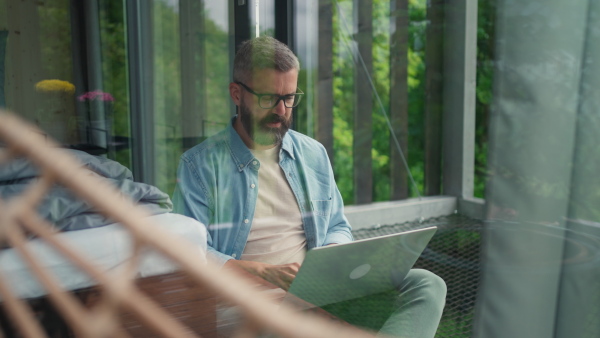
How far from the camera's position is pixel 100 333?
0.92 ft

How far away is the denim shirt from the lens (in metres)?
1.31

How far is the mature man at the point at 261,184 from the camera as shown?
4.32 feet

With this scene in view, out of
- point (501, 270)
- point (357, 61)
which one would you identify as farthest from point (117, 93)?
point (501, 270)

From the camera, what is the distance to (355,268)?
0.93 metres

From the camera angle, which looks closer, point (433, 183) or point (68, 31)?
point (433, 183)

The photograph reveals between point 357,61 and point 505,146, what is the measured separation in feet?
3.65

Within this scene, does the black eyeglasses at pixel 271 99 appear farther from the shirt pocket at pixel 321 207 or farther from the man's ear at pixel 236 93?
the shirt pocket at pixel 321 207

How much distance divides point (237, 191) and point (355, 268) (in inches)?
19.5

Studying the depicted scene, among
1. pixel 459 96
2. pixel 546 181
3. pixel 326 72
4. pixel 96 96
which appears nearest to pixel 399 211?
pixel 326 72

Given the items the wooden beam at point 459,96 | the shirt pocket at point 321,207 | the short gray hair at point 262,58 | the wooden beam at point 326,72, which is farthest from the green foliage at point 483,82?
the wooden beam at point 326,72

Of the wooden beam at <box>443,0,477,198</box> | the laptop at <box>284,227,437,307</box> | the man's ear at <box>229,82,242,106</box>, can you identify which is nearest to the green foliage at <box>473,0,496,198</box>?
the wooden beam at <box>443,0,477,198</box>

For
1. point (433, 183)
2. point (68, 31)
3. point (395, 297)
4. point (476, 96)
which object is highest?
point (68, 31)

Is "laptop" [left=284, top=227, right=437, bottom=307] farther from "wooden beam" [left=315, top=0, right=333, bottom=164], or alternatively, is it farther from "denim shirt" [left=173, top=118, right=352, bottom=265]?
"wooden beam" [left=315, top=0, right=333, bottom=164]

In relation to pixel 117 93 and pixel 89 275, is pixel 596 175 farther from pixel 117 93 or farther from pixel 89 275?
pixel 117 93
